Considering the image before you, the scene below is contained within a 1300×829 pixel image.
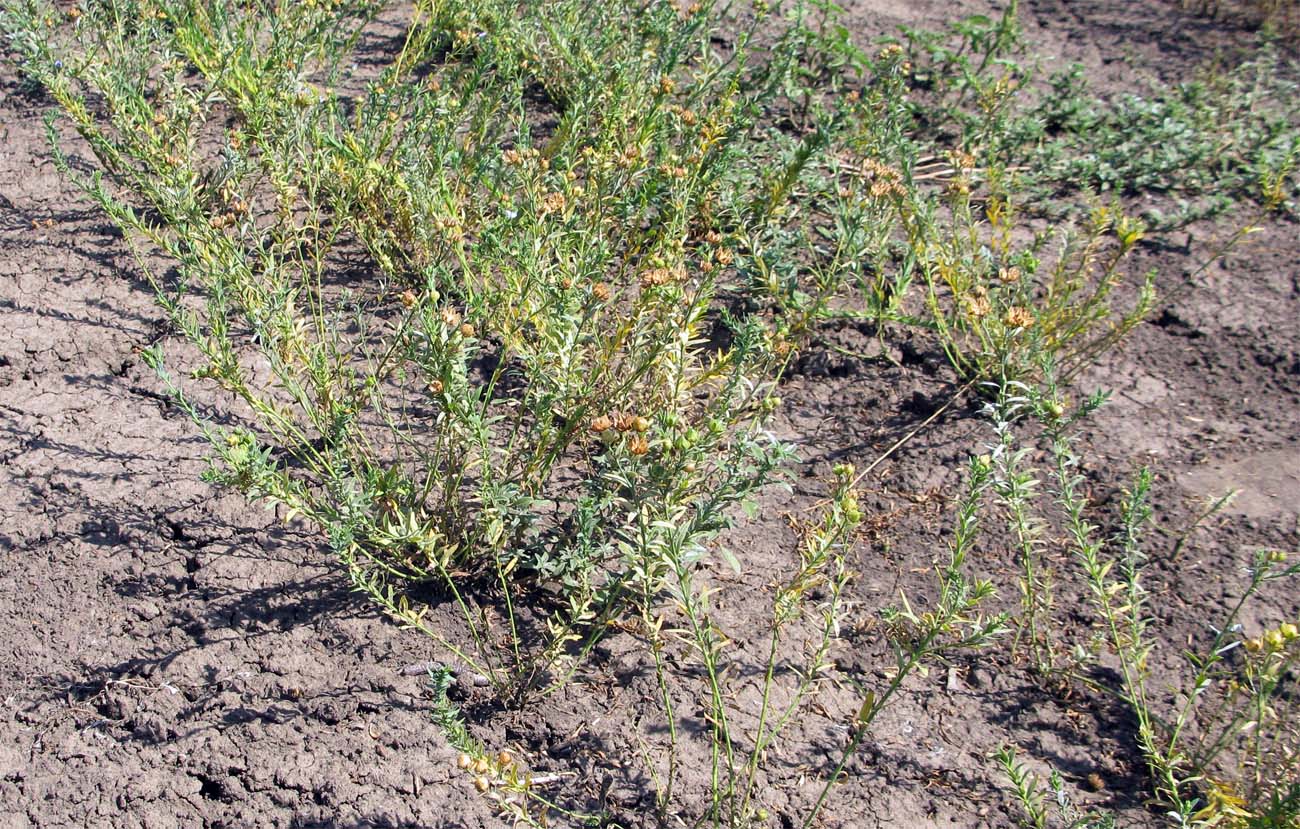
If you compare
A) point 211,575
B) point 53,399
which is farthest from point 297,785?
point 53,399

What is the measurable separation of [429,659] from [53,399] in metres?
1.44

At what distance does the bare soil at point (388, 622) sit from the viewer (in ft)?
7.31

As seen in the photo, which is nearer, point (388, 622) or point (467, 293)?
point (388, 622)

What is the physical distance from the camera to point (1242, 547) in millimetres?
2816

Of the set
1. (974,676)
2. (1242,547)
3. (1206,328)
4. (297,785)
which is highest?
(1206,328)

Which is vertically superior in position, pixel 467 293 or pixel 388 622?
pixel 467 293

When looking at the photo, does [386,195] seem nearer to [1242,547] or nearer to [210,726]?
[210,726]

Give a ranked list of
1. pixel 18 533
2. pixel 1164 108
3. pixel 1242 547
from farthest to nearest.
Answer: pixel 1164 108, pixel 1242 547, pixel 18 533

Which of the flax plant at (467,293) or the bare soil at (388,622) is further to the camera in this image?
the flax plant at (467,293)

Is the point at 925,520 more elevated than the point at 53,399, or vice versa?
the point at 925,520

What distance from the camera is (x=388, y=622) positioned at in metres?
2.51

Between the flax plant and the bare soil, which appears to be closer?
the bare soil

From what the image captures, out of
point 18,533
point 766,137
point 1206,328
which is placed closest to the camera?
point 18,533

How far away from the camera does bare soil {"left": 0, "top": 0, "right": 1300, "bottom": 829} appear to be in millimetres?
2229
